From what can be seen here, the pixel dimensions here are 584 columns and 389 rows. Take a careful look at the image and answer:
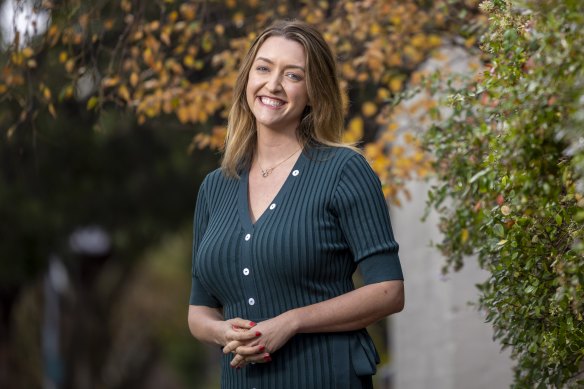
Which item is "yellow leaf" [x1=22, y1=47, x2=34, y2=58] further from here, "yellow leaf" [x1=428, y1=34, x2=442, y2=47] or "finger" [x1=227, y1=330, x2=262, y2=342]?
"finger" [x1=227, y1=330, x2=262, y2=342]

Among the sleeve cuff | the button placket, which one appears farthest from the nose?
the sleeve cuff

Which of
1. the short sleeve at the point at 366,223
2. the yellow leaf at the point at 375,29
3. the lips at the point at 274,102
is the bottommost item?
the short sleeve at the point at 366,223

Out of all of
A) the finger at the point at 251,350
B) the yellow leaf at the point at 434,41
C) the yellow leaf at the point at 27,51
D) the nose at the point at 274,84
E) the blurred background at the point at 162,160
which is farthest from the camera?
the yellow leaf at the point at 434,41

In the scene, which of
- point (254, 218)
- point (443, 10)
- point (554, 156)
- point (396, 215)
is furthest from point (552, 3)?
point (396, 215)

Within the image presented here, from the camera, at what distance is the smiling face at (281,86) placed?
158 inches

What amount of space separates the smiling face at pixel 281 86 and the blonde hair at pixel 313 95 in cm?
3

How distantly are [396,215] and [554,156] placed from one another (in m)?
9.07

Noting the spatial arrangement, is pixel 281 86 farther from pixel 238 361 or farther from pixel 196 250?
pixel 238 361

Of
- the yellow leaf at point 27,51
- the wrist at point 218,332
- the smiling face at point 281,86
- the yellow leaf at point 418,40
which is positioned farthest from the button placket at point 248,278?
the yellow leaf at point 418,40

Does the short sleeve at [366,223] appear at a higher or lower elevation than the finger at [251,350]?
higher

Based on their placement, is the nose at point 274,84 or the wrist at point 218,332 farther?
the nose at point 274,84

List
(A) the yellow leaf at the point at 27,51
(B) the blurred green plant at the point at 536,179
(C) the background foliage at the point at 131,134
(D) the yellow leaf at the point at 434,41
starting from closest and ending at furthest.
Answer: (B) the blurred green plant at the point at 536,179
(A) the yellow leaf at the point at 27,51
(C) the background foliage at the point at 131,134
(D) the yellow leaf at the point at 434,41

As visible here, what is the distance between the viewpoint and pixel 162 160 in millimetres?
15359

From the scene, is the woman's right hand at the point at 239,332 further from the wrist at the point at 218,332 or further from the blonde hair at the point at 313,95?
the blonde hair at the point at 313,95
